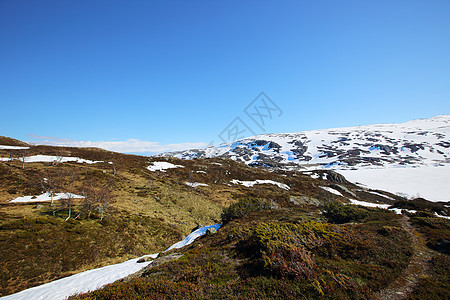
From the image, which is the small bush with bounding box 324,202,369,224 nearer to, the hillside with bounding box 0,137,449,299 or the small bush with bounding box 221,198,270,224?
the hillside with bounding box 0,137,449,299

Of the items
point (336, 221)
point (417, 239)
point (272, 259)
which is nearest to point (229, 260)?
point (272, 259)

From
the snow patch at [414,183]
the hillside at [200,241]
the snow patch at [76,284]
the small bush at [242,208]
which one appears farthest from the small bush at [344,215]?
the snow patch at [414,183]

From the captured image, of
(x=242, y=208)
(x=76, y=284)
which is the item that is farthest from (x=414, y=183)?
(x=76, y=284)

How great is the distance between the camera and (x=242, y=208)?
24.2 m

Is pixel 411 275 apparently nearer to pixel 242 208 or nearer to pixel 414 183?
pixel 242 208

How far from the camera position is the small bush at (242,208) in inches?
921

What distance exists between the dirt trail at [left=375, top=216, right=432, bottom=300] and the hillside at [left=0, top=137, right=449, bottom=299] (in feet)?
0.52

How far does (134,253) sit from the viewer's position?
2134 cm

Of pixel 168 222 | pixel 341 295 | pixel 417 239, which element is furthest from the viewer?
pixel 168 222

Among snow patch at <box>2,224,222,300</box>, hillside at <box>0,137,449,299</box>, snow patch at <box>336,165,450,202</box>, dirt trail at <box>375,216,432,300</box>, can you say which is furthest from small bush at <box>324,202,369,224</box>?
snow patch at <box>336,165,450,202</box>

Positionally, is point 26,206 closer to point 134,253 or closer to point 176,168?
point 134,253

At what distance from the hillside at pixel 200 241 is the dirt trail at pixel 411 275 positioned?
16 centimetres

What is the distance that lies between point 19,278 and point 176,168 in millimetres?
49890

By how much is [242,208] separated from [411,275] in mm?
17472
